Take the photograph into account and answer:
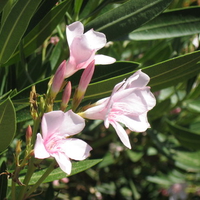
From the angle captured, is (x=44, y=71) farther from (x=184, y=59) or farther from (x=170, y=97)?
(x=170, y=97)

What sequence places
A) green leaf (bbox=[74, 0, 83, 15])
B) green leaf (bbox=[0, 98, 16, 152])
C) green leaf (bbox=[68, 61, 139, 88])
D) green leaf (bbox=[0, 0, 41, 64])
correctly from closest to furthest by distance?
1. green leaf (bbox=[0, 98, 16, 152])
2. green leaf (bbox=[0, 0, 41, 64])
3. green leaf (bbox=[68, 61, 139, 88])
4. green leaf (bbox=[74, 0, 83, 15])

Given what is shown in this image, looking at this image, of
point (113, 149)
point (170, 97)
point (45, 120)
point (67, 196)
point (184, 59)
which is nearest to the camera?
A: point (45, 120)

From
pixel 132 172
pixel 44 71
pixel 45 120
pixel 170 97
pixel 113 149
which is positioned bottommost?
pixel 132 172

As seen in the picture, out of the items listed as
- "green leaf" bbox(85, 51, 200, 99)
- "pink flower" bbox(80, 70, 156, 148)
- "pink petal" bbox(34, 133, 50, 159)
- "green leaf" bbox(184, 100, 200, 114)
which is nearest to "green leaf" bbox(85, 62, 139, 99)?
"green leaf" bbox(85, 51, 200, 99)

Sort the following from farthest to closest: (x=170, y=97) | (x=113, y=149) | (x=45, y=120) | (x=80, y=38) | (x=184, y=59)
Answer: (x=113, y=149), (x=170, y=97), (x=184, y=59), (x=80, y=38), (x=45, y=120)

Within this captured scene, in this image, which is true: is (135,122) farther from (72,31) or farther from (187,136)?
(187,136)

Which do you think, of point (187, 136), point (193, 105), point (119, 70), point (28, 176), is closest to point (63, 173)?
point (28, 176)

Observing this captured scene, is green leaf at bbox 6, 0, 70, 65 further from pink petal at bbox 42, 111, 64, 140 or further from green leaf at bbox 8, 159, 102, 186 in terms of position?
pink petal at bbox 42, 111, 64, 140

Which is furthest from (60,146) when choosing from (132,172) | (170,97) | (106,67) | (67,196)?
(132,172)

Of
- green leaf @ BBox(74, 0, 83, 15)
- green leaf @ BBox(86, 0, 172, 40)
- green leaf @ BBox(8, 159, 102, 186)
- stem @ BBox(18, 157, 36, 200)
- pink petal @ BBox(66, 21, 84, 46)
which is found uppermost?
pink petal @ BBox(66, 21, 84, 46)
